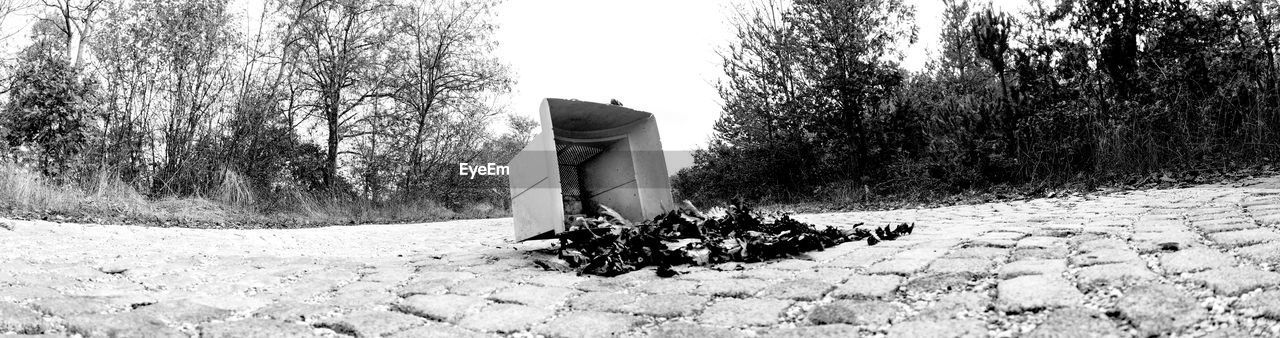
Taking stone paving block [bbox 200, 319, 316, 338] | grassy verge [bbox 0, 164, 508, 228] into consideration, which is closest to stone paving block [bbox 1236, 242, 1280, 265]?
stone paving block [bbox 200, 319, 316, 338]

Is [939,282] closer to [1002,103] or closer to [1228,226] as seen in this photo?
[1228,226]

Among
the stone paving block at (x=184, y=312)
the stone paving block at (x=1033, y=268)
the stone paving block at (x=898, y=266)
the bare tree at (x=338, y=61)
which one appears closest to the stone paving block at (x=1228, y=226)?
the stone paving block at (x=1033, y=268)

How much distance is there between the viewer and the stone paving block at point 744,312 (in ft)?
6.49

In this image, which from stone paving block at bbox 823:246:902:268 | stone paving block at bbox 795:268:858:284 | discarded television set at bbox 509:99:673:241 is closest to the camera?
stone paving block at bbox 795:268:858:284

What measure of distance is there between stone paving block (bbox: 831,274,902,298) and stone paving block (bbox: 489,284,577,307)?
1.00 metres

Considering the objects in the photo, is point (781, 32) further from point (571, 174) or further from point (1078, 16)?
point (571, 174)

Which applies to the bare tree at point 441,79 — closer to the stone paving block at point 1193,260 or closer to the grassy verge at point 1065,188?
the grassy verge at point 1065,188

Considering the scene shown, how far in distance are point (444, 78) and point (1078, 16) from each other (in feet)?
45.2

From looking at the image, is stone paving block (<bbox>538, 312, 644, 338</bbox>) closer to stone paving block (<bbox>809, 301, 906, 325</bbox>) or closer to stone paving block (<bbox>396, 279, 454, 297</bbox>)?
stone paving block (<bbox>809, 301, 906, 325</bbox>)

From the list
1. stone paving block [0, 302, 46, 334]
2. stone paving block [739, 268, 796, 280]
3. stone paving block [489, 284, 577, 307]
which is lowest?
stone paving block [739, 268, 796, 280]

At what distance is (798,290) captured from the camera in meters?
2.34

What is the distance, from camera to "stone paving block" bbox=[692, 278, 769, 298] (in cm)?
238

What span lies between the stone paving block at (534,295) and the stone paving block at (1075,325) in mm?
1506

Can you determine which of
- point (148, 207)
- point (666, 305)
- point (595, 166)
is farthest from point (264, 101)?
point (666, 305)
